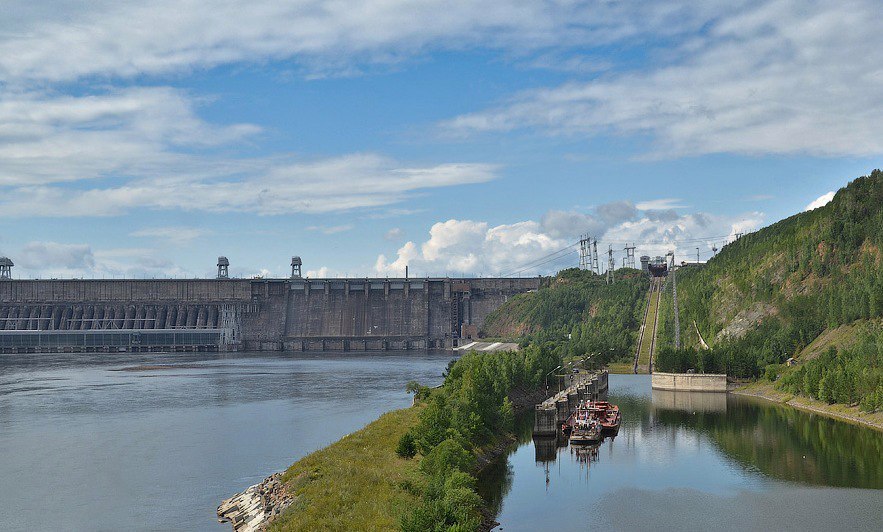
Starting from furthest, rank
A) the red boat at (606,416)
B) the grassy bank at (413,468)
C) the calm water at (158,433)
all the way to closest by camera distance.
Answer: the red boat at (606,416), the calm water at (158,433), the grassy bank at (413,468)

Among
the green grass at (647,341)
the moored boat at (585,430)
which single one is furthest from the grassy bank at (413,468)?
the green grass at (647,341)

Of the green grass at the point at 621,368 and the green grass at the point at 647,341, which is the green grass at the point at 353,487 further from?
the green grass at the point at 647,341

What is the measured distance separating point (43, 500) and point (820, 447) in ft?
206

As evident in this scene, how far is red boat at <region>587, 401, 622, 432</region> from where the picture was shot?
299 ft

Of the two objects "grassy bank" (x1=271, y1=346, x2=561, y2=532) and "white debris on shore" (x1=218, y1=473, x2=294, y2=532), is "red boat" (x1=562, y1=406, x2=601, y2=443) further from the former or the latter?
"white debris on shore" (x1=218, y1=473, x2=294, y2=532)

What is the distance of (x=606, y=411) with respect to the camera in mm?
94875

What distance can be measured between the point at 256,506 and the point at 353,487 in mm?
6669

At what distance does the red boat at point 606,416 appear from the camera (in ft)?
299

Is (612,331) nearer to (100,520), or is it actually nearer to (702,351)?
(702,351)

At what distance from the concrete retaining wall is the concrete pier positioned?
8.60 meters

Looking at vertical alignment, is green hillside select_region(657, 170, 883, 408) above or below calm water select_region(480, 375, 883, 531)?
above

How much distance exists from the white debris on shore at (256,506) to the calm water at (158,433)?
0.98 meters

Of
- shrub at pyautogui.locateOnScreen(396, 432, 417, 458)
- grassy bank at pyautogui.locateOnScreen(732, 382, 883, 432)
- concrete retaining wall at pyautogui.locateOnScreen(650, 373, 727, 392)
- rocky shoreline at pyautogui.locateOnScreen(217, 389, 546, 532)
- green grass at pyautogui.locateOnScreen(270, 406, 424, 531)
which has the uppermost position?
concrete retaining wall at pyautogui.locateOnScreen(650, 373, 727, 392)

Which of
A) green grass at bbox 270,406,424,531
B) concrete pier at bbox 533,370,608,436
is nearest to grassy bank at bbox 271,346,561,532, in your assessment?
green grass at bbox 270,406,424,531
